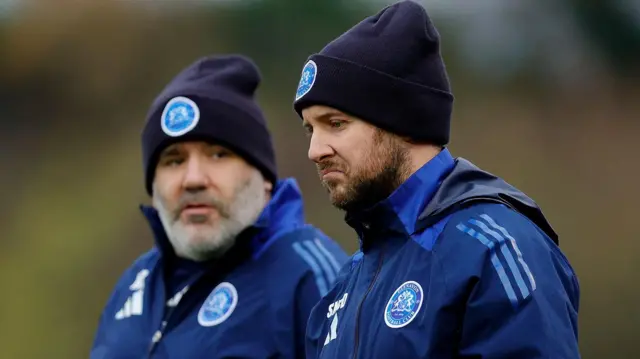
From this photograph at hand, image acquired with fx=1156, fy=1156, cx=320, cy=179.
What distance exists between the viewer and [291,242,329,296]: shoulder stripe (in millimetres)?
3758

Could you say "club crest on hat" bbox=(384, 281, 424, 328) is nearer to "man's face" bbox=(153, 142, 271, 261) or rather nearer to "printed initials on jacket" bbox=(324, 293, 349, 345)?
"printed initials on jacket" bbox=(324, 293, 349, 345)

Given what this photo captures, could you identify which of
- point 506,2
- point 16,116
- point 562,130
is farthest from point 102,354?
point 16,116

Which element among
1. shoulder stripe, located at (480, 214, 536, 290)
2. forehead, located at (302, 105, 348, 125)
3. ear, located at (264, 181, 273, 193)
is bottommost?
shoulder stripe, located at (480, 214, 536, 290)

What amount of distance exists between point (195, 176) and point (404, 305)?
1457 millimetres

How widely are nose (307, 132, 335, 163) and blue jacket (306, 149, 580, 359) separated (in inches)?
6.9

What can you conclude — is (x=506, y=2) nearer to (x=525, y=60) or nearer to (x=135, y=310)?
(x=525, y=60)

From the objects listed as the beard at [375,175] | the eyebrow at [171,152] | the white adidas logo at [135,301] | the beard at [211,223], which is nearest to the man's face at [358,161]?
the beard at [375,175]

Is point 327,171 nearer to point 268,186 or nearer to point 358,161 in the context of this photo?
point 358,161

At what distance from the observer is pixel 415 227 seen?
2.78 meters

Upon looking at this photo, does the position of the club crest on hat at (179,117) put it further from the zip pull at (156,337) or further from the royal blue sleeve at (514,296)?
the royal blue sleeve at (514,296)

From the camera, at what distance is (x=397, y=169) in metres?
2.88

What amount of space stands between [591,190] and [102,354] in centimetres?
757

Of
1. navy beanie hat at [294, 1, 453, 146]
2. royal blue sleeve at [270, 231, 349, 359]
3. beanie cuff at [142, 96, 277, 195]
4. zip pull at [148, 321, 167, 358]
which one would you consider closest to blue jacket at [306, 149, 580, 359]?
navy beanie hat at [294, 1, 453, 146]

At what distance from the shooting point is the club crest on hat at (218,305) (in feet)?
12.3
